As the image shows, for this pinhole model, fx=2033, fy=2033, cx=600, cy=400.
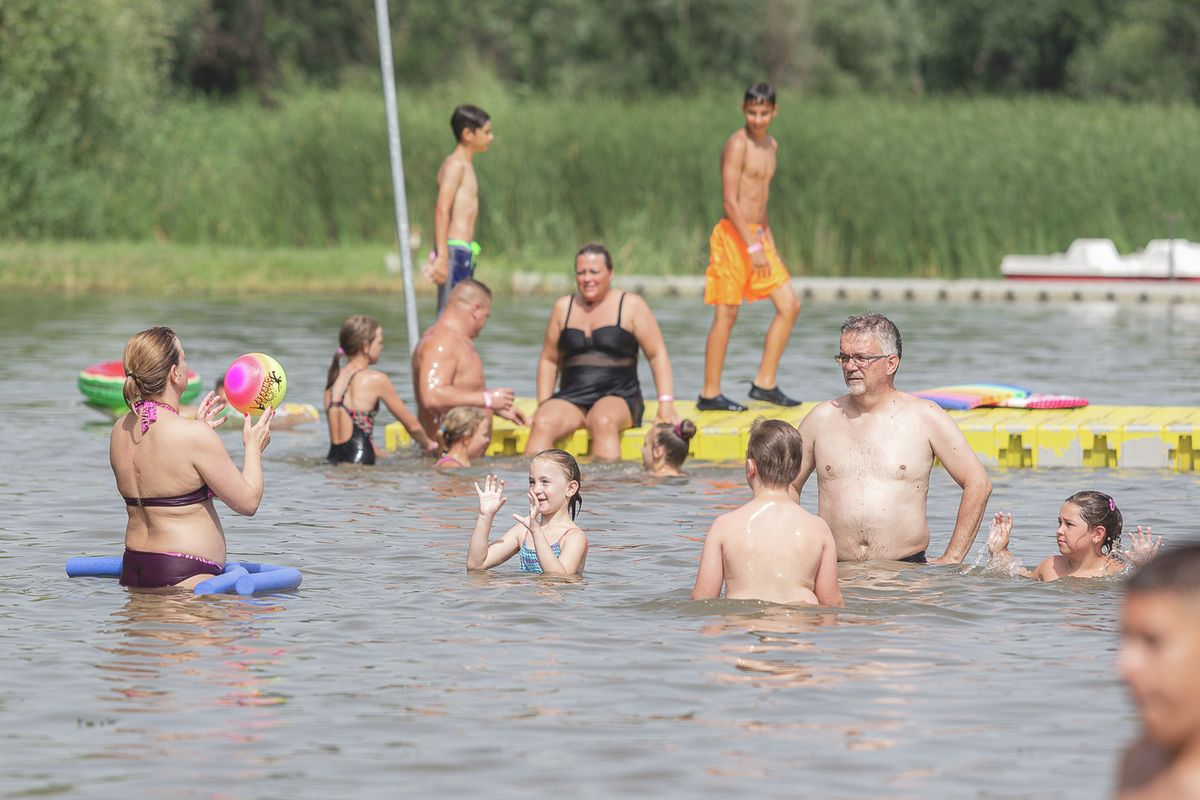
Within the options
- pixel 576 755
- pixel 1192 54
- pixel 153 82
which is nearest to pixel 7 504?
pixel 576 755

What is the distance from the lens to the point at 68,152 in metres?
36.2

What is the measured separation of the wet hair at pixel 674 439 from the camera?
13.2 meters

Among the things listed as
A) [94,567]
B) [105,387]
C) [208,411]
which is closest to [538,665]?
[208,411]

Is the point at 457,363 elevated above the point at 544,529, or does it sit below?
above

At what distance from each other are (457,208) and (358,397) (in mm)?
1938

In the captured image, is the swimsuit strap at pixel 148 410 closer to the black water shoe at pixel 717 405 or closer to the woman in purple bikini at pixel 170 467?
the woman in purple bikini at pixel 170 467

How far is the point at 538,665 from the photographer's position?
7832 millimetres

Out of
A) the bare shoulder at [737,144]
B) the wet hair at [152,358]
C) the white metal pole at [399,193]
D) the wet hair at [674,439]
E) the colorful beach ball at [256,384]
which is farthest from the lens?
the white metal pole at [399,193]

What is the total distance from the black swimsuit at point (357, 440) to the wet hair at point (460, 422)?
1.66 ft

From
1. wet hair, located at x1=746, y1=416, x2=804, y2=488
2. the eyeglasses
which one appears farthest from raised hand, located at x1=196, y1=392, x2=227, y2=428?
the eyeglasses

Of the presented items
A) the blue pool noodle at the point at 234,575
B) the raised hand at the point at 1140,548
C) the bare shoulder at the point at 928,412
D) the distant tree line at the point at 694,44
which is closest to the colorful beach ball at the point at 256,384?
the blue pool noodle at the point at 234,575

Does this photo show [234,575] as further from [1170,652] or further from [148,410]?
[1170,652]

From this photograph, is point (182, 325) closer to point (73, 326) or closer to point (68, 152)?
point (73, 326)

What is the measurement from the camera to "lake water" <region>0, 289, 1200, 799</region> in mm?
6406
